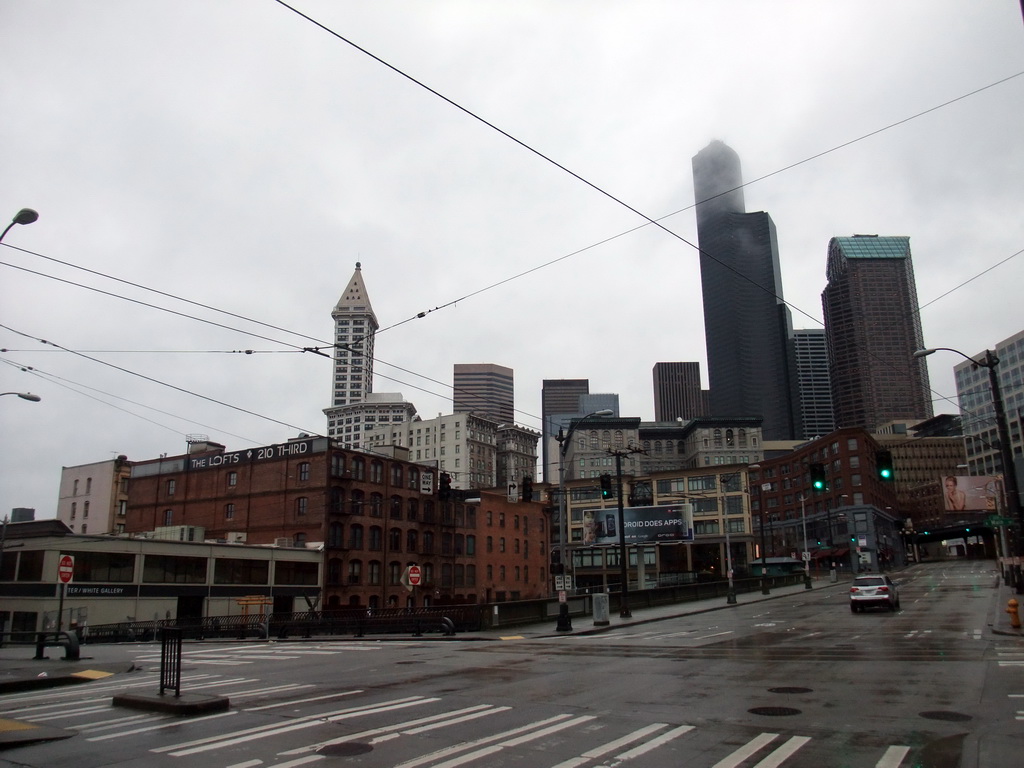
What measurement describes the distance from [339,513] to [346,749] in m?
57.6

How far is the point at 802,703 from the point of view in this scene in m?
11.6

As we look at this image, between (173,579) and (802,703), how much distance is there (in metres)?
52.8

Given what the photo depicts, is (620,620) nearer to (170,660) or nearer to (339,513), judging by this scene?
(170,660)

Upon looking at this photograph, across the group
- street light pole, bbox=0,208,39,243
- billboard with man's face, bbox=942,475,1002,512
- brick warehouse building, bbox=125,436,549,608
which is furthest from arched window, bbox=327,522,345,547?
street light pole, bbox=0,208,39,243

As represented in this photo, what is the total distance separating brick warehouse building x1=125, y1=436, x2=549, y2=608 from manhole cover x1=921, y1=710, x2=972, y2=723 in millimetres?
50006

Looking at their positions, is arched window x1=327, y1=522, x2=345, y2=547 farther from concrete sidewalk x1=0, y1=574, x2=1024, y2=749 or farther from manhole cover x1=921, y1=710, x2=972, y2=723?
manhole cover x1=921, y1=710, x2=972, y2=723

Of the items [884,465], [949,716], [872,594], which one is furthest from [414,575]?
[949,716]

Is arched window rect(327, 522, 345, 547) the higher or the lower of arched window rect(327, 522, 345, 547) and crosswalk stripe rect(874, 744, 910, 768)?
the higher

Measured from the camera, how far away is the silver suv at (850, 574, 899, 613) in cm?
3397

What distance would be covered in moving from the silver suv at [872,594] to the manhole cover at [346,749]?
102 ft

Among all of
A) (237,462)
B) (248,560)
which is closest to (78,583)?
(248,560)

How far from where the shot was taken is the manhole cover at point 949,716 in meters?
10.1

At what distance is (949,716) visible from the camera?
34.0 feet

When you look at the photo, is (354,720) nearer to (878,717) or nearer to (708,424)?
(878,717)
